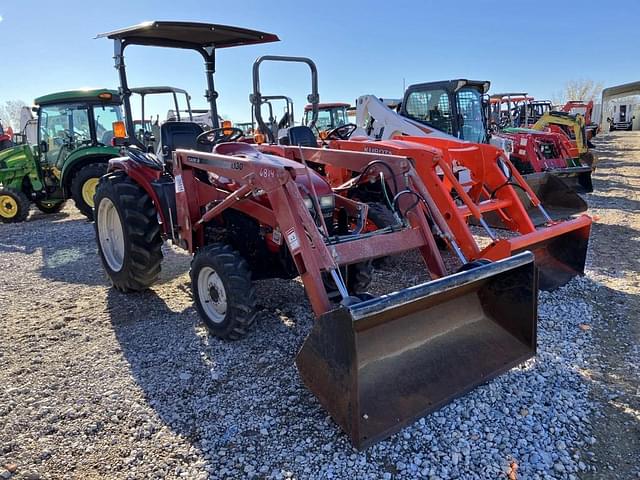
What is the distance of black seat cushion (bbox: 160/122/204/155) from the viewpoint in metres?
4.55

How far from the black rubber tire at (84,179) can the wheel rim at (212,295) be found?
5.75 metres

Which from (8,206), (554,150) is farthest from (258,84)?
(554,150)

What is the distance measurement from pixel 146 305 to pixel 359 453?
2714 millimetres

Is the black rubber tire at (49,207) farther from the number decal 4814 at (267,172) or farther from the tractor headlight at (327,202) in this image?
the number decal 4814 at (267,172)

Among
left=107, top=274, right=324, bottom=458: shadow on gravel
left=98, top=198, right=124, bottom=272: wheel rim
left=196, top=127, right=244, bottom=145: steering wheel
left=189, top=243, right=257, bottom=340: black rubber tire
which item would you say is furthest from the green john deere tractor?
left=189, top=243, right=257, bottom=340: black rubber tire

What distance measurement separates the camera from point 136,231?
4184 mm

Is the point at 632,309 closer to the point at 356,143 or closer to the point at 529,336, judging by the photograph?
the point at 529,336

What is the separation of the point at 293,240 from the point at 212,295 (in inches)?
39.8

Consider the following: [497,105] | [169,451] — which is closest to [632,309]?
[169,451]

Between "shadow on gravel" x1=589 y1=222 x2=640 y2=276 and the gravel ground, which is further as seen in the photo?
"shadow on gravel" x1=589 y1=222 x2=640 y2=276

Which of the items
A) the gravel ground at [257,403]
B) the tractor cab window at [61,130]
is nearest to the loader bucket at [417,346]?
the gravel ground at [257,403]

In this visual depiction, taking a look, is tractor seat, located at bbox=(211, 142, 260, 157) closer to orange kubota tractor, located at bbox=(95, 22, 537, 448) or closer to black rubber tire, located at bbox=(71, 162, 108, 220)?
orange kubota tractor, located at bbox=(95, 22, 537, 448)

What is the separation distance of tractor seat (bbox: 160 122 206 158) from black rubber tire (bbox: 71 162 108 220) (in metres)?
4.46

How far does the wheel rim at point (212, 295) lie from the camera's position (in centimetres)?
351
